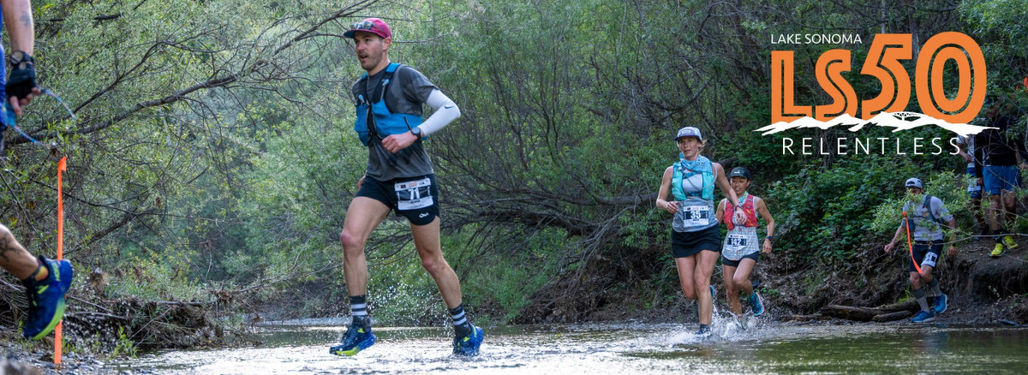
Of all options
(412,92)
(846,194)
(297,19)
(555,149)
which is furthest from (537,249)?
(412,92)

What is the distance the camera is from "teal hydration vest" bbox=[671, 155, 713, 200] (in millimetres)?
9914

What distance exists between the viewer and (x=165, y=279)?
1095cm

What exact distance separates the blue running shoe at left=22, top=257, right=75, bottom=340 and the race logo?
1246 cm

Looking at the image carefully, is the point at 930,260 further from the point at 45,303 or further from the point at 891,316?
the point at 45,303

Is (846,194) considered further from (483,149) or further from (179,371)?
(179,371)

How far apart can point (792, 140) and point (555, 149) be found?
156 inches

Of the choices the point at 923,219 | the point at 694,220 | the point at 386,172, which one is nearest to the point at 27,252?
the point at 386,172

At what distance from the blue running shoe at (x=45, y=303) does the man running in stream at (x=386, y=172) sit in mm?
2168

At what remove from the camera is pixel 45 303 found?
5168mm

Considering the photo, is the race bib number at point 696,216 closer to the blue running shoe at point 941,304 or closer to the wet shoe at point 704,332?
the wet shoe at point 704,332

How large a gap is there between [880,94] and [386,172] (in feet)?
39.0

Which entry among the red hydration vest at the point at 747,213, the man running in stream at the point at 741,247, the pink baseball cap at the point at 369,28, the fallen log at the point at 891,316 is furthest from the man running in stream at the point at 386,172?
the fallen log at the point at 891,316

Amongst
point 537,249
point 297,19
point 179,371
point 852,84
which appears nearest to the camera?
point 179,371

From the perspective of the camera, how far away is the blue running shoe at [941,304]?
507 inches
